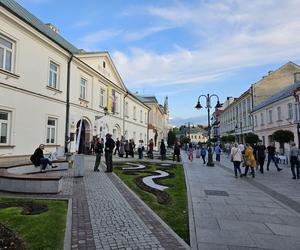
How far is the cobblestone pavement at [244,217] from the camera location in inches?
194

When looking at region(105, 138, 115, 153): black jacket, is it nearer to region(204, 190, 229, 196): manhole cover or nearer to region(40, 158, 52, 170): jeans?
region(40, 158, 52, 170): jeans

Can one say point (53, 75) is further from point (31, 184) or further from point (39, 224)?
point (39, 224)

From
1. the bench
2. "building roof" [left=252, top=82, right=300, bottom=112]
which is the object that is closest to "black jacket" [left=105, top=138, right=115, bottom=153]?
the bench

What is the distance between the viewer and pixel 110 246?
4.53 metres

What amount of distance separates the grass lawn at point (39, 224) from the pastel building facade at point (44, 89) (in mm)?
8740

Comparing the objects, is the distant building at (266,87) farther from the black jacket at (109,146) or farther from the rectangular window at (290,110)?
the black jacket at (109,146)

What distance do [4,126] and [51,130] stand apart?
15.3 feet

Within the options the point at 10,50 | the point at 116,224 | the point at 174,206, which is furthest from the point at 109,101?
the point at 116,224

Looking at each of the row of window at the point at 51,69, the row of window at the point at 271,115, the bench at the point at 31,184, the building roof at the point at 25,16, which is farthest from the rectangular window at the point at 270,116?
the bench at the point at 31,184

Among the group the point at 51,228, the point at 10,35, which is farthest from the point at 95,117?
the point at 51,228

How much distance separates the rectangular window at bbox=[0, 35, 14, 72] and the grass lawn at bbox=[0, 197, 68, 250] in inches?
380

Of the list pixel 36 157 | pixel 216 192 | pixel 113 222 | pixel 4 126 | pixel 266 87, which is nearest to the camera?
pixel 113 222

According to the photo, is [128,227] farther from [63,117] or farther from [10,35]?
[63,117]

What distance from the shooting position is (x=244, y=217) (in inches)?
260
